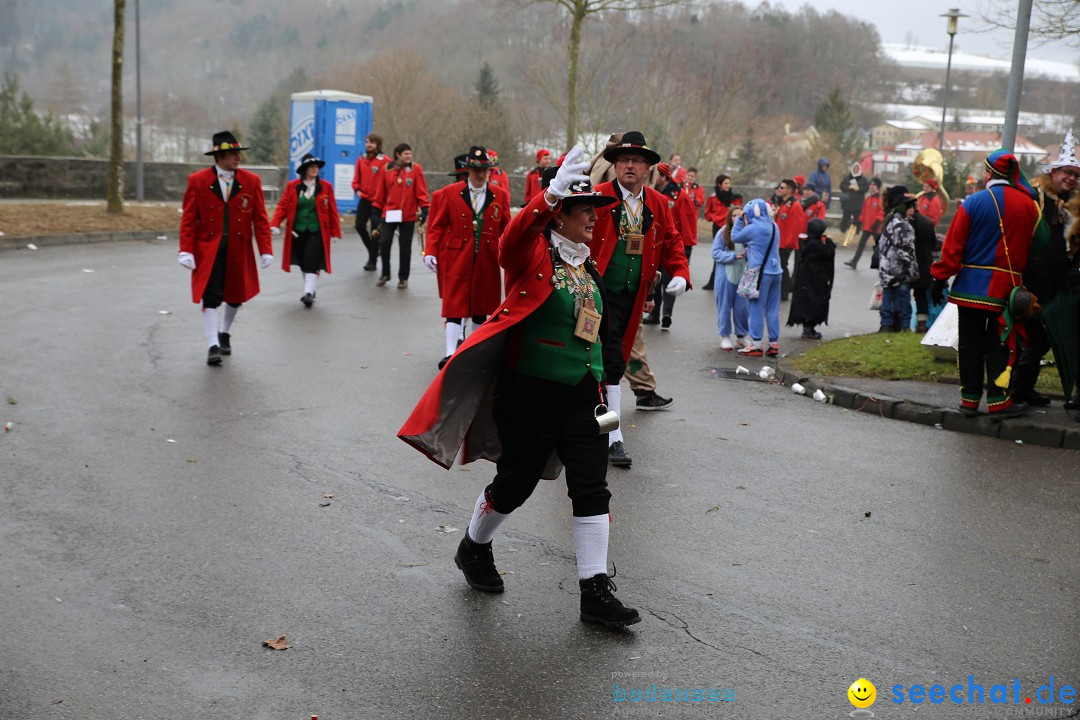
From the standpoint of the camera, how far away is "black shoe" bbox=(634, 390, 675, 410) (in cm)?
948

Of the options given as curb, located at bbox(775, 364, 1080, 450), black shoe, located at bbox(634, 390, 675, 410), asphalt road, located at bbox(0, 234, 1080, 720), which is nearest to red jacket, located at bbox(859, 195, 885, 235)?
curb, located at bbox(775, 364, 1080, 450)

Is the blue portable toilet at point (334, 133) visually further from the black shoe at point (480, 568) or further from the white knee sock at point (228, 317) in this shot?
the black shoe at point (480, 568)

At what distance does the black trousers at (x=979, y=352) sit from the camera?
9.04 metres

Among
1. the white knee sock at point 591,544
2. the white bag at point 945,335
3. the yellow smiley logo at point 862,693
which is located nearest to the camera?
the yellow smiley logo at point 862,693

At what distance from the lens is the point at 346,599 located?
5.11 m

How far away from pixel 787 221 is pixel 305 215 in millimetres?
7107

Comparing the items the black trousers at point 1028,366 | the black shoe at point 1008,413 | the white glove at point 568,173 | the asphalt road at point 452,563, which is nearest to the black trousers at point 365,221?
the asphalt road at point 452,563

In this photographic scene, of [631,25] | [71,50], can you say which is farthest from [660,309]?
[71,50]

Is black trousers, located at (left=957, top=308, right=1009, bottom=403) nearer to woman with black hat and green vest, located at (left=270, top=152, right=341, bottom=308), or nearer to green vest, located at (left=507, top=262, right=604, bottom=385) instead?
green vest, located at (left=507, top=262, right=604, bottom=385)

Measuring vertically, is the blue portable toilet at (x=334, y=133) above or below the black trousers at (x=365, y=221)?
above

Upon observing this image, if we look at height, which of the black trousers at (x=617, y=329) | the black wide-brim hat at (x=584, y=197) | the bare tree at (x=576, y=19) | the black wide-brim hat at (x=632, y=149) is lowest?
the black trousers at (x=617, y=329)

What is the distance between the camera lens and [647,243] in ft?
24.8

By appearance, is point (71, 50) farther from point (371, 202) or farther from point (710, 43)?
point (371, 202)

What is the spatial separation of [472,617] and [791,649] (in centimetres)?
129
